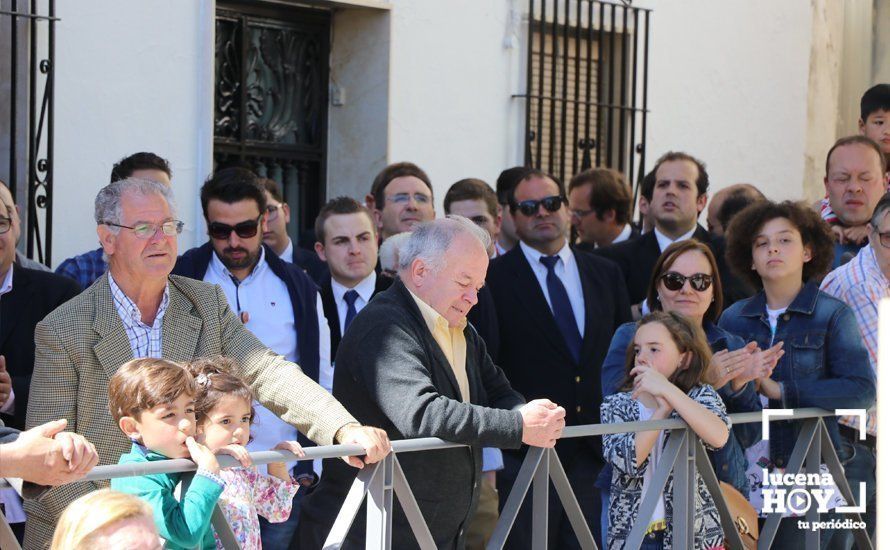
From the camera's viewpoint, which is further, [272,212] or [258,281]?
[272,212]

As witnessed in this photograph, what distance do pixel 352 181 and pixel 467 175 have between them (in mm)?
740

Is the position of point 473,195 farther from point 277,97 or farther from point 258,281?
point 277,97

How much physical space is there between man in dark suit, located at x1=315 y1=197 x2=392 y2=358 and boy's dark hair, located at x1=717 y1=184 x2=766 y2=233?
2235 millimetres

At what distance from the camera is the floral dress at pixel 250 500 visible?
380 cm

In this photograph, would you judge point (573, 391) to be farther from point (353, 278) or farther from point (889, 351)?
point (889, 351)

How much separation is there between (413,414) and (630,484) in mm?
1157

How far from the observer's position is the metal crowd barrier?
12.0 feet

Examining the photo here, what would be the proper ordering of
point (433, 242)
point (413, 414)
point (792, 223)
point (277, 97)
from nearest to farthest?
point (413, 414)
point (433, 242)
point (792, 223)
point (277, 97)

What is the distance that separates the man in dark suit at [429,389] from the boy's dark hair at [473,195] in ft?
8.26

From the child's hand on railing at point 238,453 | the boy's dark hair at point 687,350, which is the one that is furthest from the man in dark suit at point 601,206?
the child's hand on railing at point 238,453

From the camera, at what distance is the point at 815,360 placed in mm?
5332

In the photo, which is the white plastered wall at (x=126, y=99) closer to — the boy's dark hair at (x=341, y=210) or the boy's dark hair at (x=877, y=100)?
the boy's dark hair at (x=341, y=210)

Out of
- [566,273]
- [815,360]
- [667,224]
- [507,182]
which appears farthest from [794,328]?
[507,182]

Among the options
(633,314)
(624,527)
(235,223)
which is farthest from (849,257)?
(235,223)
